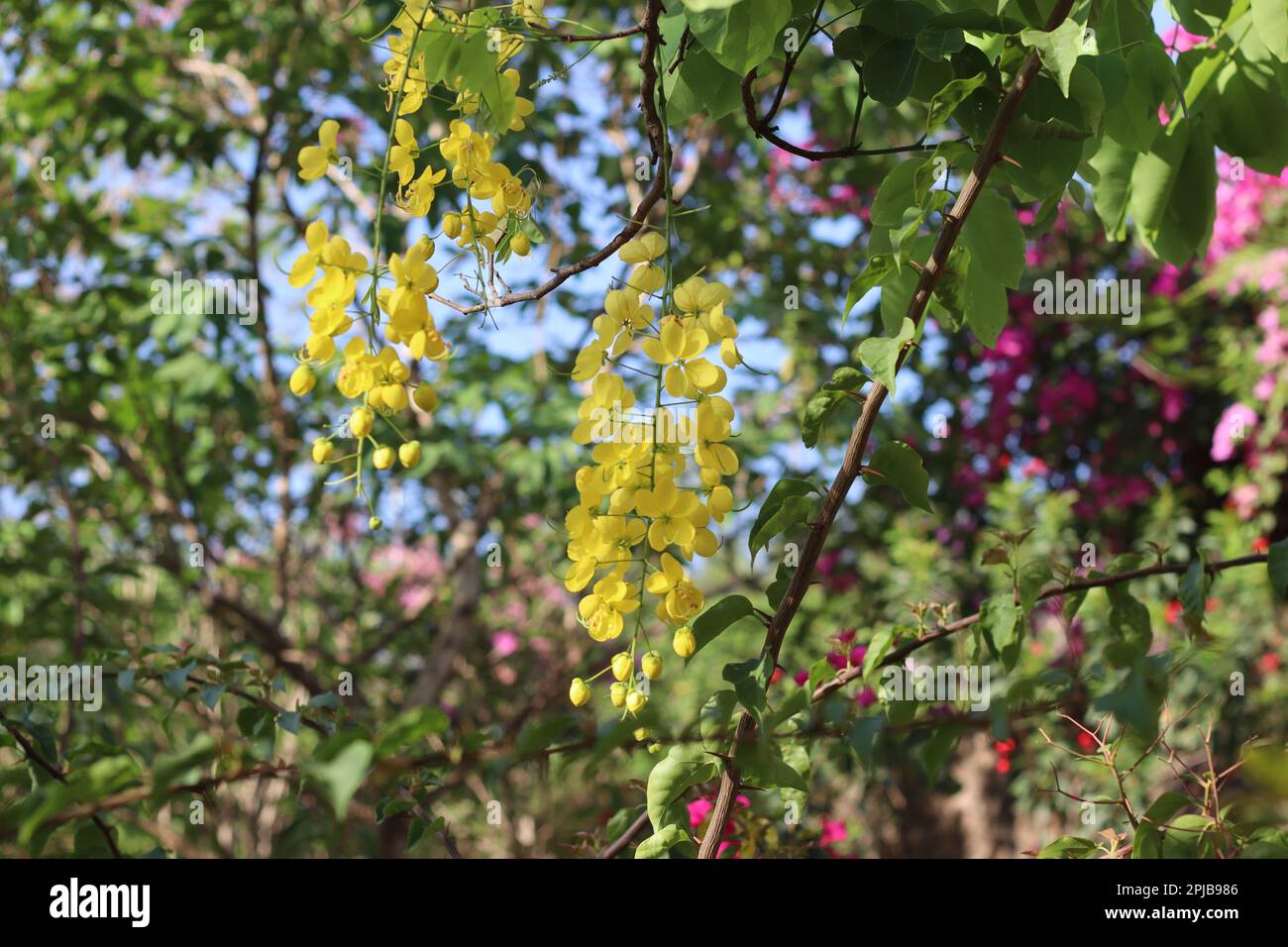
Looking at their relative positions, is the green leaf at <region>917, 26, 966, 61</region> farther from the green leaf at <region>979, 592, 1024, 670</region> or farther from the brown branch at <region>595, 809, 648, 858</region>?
the brown branch at <region>595, 809, 648, 858</region>

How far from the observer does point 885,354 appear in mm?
689

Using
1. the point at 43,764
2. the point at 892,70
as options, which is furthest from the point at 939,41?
the point at 43,764

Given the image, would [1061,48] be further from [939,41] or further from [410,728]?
[410,728]

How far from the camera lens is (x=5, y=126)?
3.23 meters

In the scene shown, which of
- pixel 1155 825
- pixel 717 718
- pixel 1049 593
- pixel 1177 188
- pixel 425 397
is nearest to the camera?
pixel 717 718

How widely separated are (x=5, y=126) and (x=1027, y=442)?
3.36 m

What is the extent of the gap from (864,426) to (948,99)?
227 millimetres

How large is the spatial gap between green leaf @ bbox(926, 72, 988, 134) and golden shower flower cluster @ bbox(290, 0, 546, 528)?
311 mm

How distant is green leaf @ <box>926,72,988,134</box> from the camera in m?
0.74

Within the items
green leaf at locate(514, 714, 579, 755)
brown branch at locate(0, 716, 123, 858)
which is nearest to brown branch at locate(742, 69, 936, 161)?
green leaf at locate(514, 714, 579, 755)

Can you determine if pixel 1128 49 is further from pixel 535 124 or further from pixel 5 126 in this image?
pixel 5 126

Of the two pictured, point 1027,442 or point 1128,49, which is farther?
point 1027,442

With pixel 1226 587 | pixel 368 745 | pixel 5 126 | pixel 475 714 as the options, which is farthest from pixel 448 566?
pixel 368 745

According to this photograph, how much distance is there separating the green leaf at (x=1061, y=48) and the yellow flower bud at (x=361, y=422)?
48 cm
